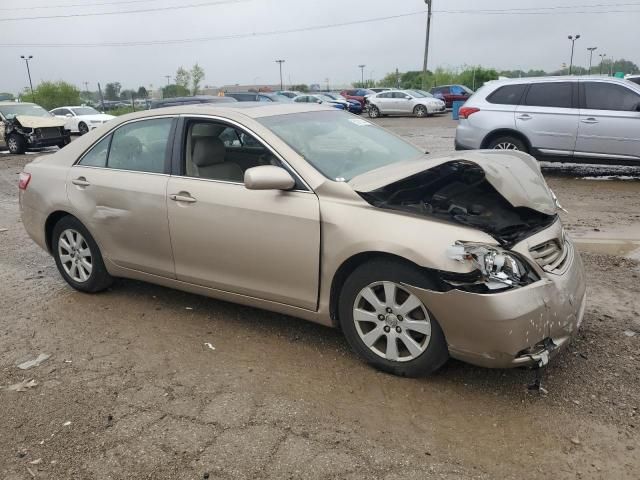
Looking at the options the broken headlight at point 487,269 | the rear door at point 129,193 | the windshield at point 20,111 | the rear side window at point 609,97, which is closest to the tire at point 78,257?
the rear door at point 129,193

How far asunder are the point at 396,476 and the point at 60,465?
1.62 m

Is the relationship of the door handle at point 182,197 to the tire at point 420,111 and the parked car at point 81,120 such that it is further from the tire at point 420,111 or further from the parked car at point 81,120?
the tire at point 420,111

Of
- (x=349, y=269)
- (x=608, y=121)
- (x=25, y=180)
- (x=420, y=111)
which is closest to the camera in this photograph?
(x=349, y=269)

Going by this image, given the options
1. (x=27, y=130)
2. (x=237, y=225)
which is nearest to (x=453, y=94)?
(x=27, y=130)

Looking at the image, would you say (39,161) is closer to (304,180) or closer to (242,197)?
(242,197)

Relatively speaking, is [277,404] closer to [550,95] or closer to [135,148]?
[135,148]

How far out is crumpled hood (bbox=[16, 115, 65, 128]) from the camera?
58.9 ft

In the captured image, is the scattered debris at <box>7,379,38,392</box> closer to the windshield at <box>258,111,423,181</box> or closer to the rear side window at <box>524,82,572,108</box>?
the windshield at <box>258,111,423,181</box>

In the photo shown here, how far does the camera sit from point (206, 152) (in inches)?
167

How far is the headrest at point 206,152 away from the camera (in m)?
4.21

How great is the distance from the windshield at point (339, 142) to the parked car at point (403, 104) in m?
26.4

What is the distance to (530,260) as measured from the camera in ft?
10.1

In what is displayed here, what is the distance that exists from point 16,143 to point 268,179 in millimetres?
17523

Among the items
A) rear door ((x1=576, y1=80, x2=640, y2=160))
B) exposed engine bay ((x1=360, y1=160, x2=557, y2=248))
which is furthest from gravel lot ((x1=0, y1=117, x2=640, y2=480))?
rear door ((x1=576, y1=80, x2=640, y2=160))
